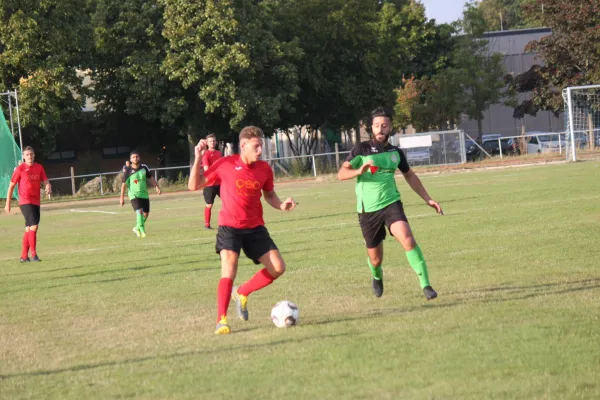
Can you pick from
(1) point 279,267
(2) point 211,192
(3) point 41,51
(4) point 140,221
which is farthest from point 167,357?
(3) point 41,51

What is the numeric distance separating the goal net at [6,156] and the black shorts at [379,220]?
2155 centimetres

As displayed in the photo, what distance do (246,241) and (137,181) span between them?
12970mm

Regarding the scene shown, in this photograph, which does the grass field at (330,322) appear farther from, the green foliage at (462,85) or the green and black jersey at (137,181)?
the green foliage at (462,85)

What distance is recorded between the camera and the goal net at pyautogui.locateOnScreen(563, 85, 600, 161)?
43719 mm

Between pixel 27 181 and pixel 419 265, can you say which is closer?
pixel 419 265

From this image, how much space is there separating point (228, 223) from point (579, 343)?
3.43 metres

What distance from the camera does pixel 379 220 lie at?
9.82m

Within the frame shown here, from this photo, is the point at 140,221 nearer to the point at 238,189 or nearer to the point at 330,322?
the point at 238,189

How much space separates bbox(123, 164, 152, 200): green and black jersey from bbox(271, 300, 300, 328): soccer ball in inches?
518

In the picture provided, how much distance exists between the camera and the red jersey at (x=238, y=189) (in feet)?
28.9

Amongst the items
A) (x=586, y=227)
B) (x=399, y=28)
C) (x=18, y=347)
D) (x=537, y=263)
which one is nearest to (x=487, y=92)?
(x=399, y=28)

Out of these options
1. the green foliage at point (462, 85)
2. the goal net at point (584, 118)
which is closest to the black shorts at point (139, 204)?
the goal net at point (584, 118)

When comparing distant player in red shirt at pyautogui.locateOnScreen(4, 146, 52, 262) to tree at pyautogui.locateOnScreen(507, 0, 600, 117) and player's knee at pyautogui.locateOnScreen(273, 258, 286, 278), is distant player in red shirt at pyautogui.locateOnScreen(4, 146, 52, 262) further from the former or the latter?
tree at pyautogui.locateOnScreen(507, 0, 600, 117)

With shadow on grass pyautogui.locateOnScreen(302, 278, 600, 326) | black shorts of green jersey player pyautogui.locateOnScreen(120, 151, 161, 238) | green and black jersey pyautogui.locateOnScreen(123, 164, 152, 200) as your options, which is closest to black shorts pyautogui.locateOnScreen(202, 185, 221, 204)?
black shorts of green jersey player pyautogui.locateOnScreen(120, 151, 161, 238)
